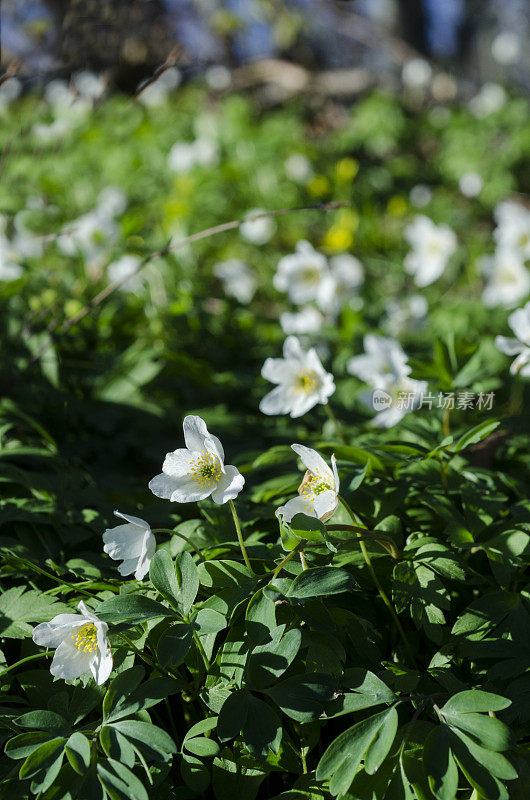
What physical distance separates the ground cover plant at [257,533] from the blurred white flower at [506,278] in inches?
0.6

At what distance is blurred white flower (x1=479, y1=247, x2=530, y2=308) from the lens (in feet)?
9.34

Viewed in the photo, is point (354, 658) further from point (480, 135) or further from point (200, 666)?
point (480, 135)

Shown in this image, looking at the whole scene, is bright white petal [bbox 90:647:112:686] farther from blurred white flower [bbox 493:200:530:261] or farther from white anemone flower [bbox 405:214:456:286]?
white anemone flower [bbox 405:214:456:286]

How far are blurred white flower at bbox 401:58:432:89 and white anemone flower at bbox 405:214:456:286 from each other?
13.0 ft

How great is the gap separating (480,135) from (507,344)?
4396 mm

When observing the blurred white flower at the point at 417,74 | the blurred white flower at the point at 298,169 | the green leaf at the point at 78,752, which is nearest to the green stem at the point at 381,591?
the green leaf at the point at 78,752

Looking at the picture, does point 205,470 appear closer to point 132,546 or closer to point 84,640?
point 132,546

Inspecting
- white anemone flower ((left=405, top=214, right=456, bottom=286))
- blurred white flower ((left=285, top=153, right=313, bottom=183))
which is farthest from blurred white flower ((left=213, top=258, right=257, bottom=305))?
blurred white flower ((left=285, top=153, right=313, bottom=183))

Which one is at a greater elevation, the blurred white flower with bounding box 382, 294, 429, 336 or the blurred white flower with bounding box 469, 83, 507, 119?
the blurred white flower with bounding box 382, 294, 429, 336

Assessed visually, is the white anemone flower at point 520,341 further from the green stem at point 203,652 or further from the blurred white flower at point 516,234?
the blurred white flower at point 516,234

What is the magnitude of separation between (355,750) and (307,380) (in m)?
0.93

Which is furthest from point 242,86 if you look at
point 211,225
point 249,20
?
point 211,225

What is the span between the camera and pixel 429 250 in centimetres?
343

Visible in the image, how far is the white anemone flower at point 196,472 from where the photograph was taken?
1.20 metres
